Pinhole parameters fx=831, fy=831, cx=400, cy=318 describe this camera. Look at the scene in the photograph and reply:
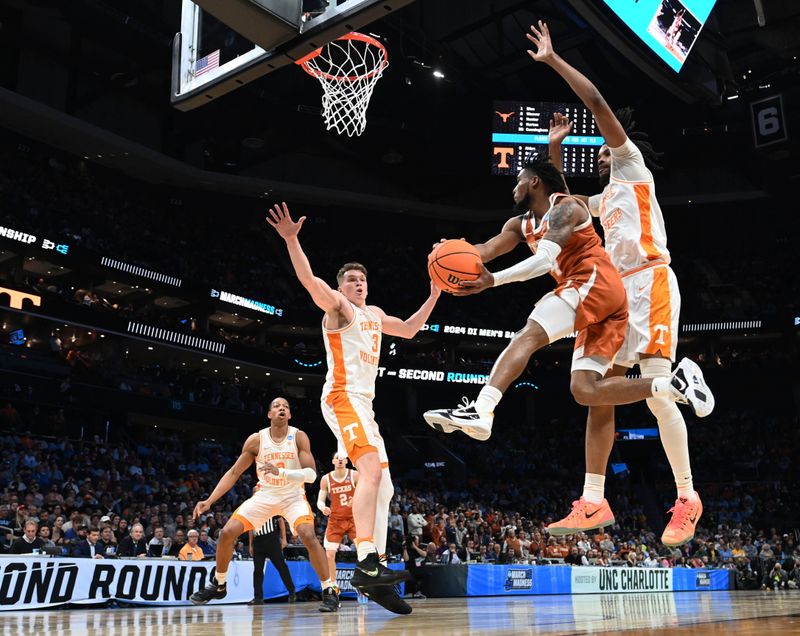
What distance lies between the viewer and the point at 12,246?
2253cm

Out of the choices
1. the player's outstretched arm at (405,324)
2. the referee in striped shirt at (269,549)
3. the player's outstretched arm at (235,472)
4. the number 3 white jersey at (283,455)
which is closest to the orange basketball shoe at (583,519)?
the player's outstretched arm at (405,324)

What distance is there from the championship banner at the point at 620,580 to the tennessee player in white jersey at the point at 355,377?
32.3 ft

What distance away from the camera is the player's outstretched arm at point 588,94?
15.8 ft

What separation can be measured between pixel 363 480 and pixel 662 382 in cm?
207

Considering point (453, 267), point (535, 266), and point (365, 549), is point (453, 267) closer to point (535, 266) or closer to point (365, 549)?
point (535, 266)

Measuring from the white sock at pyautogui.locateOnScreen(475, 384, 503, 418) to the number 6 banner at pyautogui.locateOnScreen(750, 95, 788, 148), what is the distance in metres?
15.7

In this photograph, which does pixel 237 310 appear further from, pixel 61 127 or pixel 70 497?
pixel 70 497

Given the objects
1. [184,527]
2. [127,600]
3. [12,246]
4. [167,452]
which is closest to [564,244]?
[127,600]

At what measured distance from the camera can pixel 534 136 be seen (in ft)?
75.0

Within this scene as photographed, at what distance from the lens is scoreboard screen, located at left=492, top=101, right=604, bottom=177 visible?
2250 cm

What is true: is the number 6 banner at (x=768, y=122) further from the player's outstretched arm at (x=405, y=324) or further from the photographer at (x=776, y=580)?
the player's outstretched arm at (x=405, y=324)

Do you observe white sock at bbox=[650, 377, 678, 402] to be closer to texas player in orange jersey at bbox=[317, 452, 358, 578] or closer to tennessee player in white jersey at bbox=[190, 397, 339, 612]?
tennessee player in white jersey at bbox=[190, 397, 339, 612]

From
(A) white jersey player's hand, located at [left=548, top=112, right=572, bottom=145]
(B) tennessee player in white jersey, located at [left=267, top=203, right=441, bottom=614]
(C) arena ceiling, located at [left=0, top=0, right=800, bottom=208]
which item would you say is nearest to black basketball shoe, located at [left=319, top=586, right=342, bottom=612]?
(B) tennessee player in white jersey, located at [left=267, top=203, right=441, bottom=614]

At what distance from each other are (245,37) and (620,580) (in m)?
13.2
